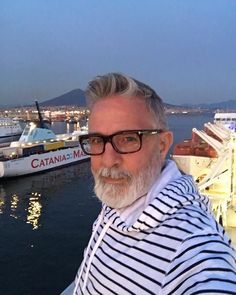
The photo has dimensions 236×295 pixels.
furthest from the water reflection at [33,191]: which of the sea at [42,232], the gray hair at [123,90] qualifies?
the gray hair at [123,90]

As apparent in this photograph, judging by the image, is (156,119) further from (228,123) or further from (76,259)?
(228,123)

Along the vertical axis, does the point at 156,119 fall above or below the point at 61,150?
above

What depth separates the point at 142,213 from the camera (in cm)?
135

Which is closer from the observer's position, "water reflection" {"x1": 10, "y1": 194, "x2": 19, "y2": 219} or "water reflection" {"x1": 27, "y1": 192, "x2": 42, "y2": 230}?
"water reflection" {"x1": 27, "y1": 192, "x2": 42, "y2": 230}

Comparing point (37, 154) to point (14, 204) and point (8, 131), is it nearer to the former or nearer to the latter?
point (14, 204)

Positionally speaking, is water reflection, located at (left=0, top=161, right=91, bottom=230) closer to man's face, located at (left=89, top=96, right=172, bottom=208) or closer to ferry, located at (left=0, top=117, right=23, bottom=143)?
man's face, located at (left=89, top=96, right=172, bottom=208)

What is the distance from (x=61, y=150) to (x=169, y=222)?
37.9 metres

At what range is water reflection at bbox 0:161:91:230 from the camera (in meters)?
20.9

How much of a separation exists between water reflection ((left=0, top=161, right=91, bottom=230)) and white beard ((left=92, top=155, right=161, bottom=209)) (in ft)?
58.4

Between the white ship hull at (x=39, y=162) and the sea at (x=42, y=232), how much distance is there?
1350mm

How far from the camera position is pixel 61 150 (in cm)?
3862

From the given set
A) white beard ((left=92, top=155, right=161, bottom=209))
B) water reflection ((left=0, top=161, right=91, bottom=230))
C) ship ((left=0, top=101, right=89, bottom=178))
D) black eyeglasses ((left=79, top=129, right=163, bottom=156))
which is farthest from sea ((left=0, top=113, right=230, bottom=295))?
black eyeglasses ((left=79, top=129, right=163, bottom=156))

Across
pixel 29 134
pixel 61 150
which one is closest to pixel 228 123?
pixel 61 150

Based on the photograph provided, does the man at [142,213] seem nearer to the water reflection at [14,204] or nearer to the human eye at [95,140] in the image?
the human eye at [95,140]
